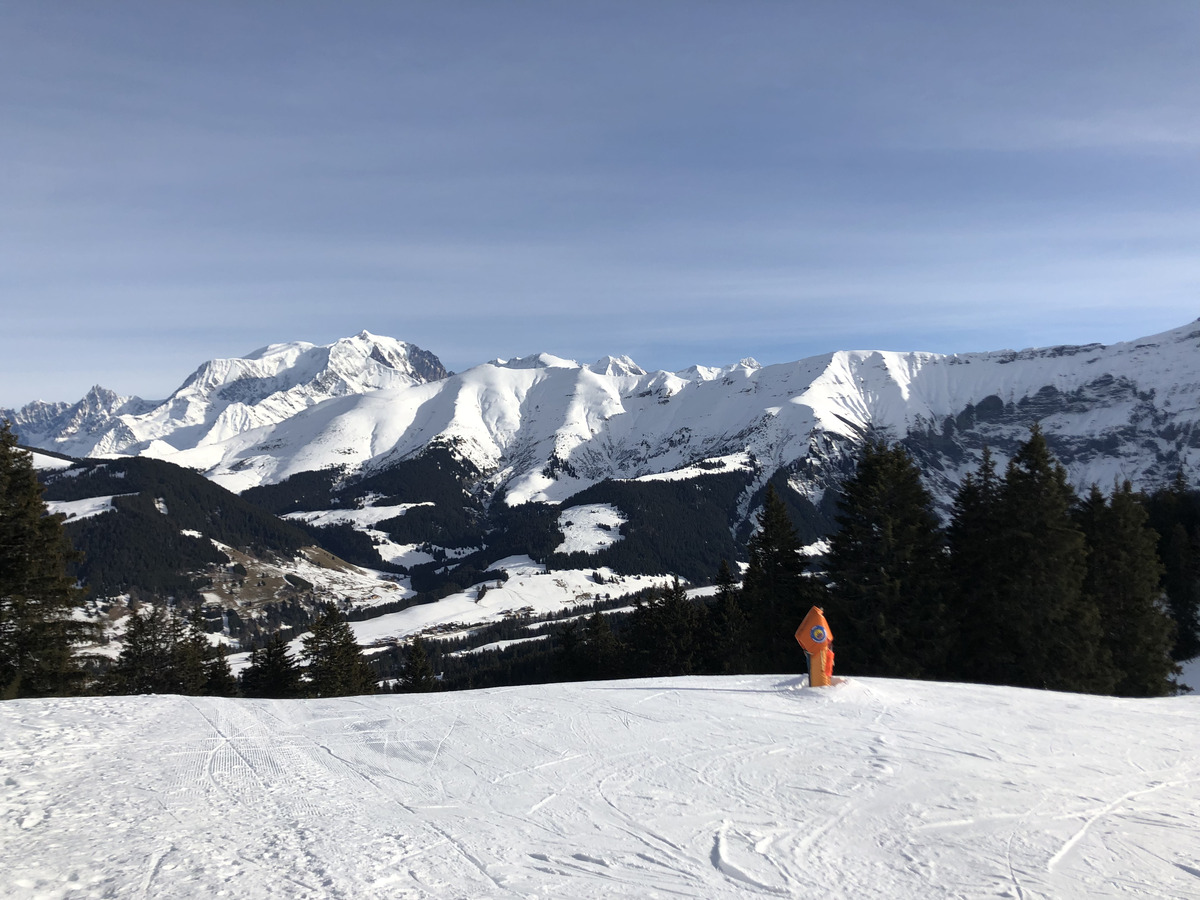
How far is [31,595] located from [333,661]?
77.5 ft

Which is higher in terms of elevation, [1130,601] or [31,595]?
[31,595]

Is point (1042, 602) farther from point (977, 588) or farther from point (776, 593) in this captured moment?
point (776, 593)

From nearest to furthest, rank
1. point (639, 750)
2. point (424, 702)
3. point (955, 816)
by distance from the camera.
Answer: point (955, 816), point (639, 750), point (424, 702)

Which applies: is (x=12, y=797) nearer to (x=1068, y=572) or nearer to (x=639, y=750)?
(x=639, y=750)

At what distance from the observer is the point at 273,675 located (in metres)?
42.4

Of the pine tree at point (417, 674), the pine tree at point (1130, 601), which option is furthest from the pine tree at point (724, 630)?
the pine tree at point (417, 674)

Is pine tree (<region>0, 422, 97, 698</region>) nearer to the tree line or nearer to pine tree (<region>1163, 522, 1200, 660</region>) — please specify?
the tree line

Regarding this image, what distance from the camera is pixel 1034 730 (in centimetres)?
1245

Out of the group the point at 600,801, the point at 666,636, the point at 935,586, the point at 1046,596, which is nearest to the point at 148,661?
the point at 666,636

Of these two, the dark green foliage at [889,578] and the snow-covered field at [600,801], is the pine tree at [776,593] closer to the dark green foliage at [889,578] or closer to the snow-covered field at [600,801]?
the dark green foliage at [889,578]

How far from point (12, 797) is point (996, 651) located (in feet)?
84.5

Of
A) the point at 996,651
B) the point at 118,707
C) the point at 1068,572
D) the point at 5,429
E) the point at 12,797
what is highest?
the point at 5,429

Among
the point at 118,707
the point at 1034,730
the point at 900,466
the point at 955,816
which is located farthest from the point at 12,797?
the point at 900,466

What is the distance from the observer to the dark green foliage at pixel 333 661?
40812 millimetres
